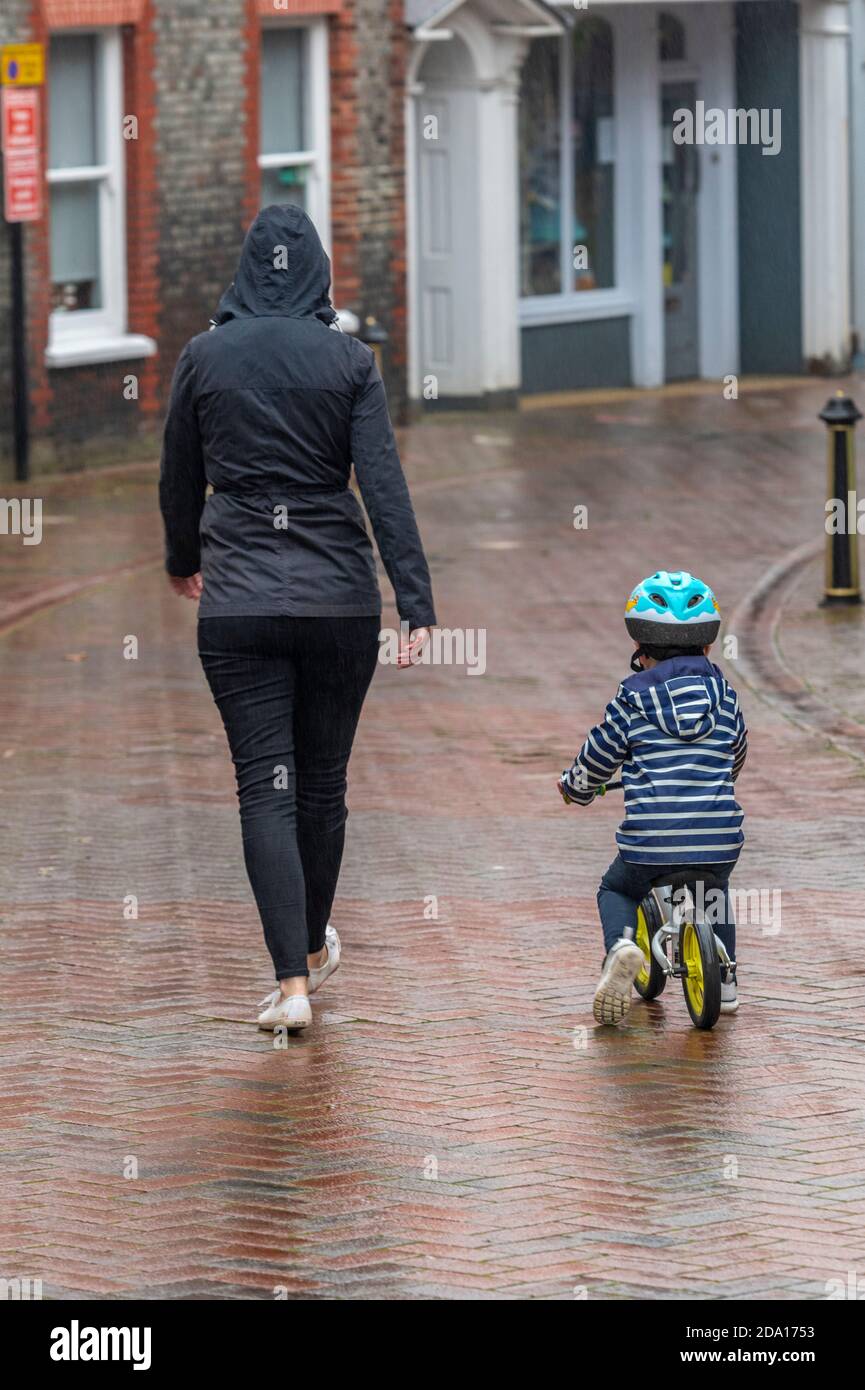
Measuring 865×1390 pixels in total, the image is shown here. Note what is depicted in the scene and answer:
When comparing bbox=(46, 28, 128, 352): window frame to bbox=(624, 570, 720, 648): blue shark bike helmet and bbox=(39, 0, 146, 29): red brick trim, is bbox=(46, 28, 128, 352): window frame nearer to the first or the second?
bbox=(39, 0, 146, 29): red brick trim

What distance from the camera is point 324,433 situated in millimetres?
6262

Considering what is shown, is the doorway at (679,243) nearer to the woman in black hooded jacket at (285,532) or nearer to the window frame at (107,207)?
the window frame at (107,207)

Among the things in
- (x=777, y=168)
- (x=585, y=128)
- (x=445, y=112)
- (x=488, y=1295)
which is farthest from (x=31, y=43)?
(x=488, y=1295)

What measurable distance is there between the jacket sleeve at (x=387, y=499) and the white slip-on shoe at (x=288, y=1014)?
0.97 meters

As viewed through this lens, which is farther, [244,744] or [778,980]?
[778,980]

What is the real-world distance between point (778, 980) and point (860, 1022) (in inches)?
16.8

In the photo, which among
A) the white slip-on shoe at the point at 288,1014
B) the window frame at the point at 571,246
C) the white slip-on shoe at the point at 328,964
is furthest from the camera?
the window frame at the point at 571,246

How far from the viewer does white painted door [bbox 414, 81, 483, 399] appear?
21625mm

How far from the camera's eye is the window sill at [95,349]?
1800cm

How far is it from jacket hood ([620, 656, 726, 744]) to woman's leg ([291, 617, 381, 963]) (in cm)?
67

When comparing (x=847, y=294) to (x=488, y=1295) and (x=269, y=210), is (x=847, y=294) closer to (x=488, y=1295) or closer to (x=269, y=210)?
(x=269, y=210)

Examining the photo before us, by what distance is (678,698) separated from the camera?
6.39m

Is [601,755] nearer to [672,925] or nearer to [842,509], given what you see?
[672,925]

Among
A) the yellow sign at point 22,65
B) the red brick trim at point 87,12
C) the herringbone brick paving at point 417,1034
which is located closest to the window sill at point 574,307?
the red brick trim at point 87,12
